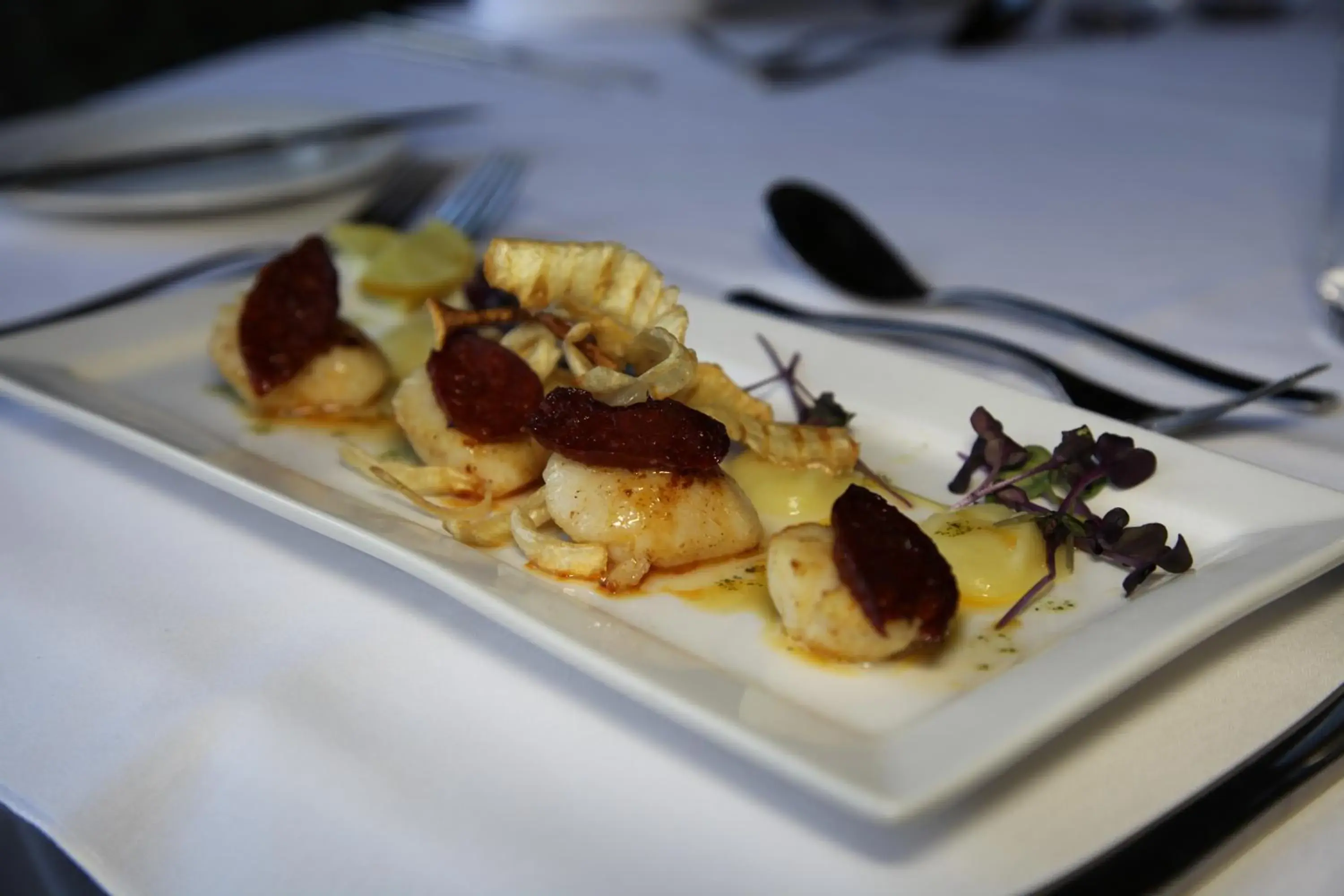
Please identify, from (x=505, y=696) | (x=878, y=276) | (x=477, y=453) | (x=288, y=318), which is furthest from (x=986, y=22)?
(x=505, y=696)

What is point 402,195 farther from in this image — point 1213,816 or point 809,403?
point 1213,816

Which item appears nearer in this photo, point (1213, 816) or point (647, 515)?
point (1213, 816)

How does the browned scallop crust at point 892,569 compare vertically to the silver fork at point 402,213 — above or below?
above

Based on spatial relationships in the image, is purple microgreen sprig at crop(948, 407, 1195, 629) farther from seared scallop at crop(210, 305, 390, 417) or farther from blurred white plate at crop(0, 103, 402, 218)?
blurred white plate at crop(0, 103, 402, 218)

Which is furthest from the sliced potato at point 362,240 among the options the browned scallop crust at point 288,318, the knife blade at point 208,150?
the knife blade at point 208,150

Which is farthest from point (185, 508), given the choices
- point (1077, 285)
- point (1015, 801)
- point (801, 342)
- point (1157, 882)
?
point (1077, 285)

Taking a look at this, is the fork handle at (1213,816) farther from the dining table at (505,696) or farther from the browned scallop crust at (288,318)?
the browned scallop crust at (288,318)

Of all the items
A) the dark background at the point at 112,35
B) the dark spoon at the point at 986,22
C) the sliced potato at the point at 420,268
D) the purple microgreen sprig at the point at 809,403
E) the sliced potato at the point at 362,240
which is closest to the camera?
the purple microgreen sprig at the point at 809,403

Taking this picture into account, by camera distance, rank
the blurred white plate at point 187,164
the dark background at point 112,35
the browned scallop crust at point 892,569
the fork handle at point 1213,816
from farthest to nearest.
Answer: the dark background at point 112,35, the blurred white plate at point 187,164, the browned scallop crust at point 892,569, the fork handle at point 1213,816
